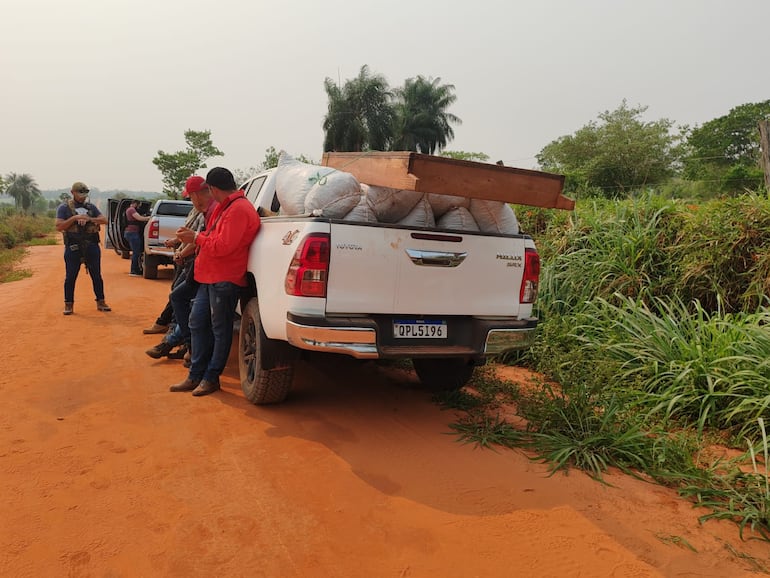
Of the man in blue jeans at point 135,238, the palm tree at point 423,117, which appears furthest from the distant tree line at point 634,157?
the man in blue jeans at point 135,238

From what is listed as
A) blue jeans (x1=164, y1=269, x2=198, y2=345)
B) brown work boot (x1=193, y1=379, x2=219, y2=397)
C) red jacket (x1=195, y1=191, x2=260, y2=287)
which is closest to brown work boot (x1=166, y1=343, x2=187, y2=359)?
blue jeans (x1=164, y1=269, x2=198, y2=345)

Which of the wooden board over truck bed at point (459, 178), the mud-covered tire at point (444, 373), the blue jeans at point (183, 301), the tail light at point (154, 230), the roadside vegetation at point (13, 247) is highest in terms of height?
the wooden board over truck bed at point (459, 178)

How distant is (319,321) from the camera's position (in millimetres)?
3461

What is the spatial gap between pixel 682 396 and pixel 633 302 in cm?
147

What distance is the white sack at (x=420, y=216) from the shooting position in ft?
12.6

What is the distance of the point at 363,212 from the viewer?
12.2ft

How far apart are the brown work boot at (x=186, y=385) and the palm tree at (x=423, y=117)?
43269mm

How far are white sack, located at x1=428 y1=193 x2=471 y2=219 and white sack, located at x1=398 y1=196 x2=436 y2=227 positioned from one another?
7cm

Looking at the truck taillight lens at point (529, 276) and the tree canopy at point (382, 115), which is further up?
the tree canopy at point (382, 115)

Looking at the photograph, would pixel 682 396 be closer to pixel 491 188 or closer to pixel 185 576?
pixel 491 188

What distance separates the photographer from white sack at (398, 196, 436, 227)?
385 cm

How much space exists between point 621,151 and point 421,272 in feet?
104

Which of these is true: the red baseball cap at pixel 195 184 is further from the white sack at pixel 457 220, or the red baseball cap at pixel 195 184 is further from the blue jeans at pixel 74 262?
the blue jeans at pixel 74 262

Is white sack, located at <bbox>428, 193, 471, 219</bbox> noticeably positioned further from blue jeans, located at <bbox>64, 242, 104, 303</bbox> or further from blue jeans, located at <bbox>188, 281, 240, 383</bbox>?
blue jeans, located at <bbox>64, 242, 104, 303</bbox>
